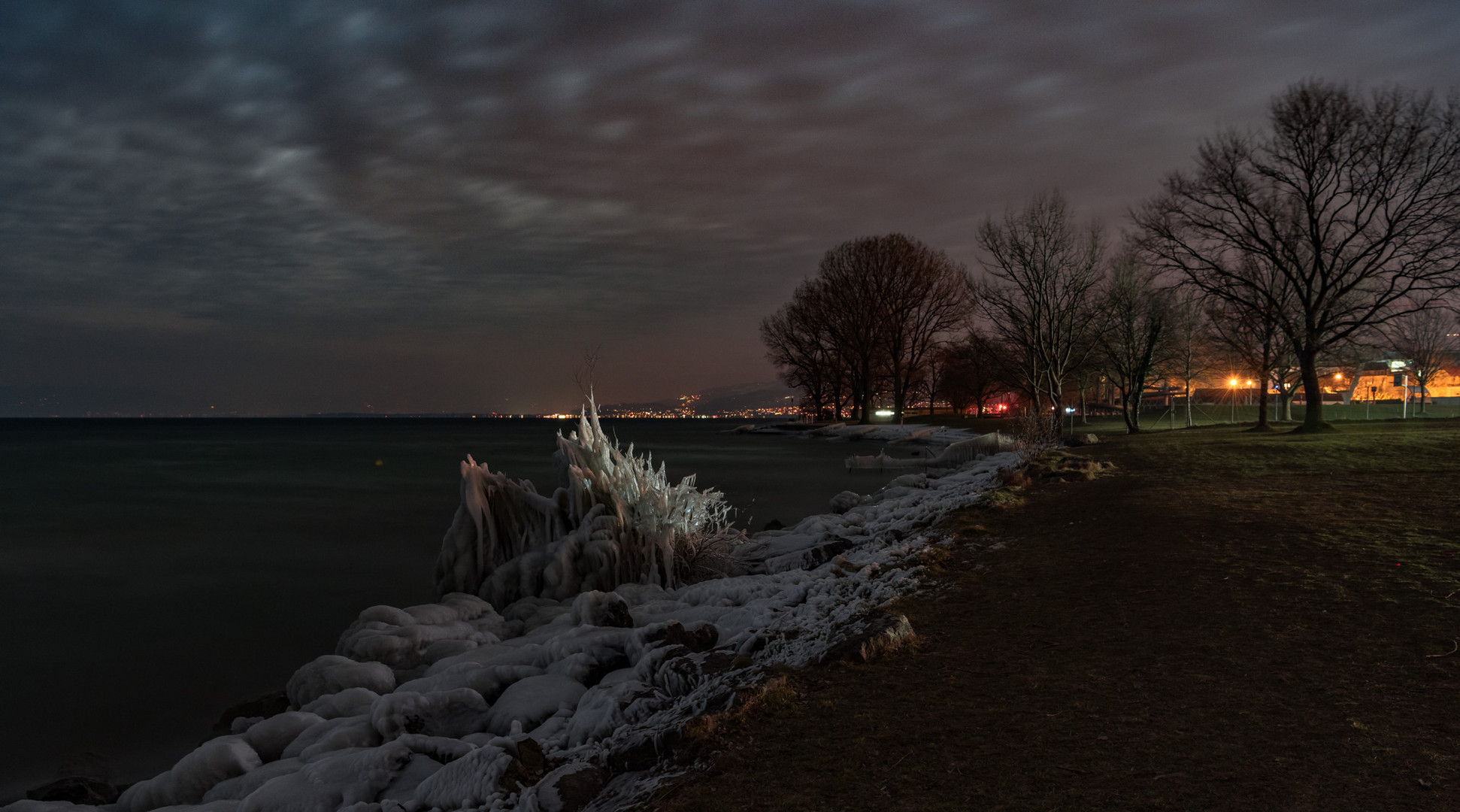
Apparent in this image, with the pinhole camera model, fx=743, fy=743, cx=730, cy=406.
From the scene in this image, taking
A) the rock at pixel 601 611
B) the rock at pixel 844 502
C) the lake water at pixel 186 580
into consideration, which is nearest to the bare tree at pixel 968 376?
the lake water at pixel 186 580

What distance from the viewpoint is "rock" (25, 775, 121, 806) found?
17.2 feet

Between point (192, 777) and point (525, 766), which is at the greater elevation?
point (525, 766)

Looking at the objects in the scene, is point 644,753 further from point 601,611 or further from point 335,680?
point 335,680

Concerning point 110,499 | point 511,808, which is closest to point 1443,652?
point 511,808

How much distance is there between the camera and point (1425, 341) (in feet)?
145

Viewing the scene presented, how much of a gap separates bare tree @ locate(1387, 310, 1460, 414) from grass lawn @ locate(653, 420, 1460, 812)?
153 feet

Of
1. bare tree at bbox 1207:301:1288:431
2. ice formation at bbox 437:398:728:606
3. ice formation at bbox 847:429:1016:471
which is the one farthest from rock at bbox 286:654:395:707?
bare tree at bbox 1207:301:1288:431

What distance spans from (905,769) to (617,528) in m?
6.68

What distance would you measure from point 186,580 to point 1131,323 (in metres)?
35.3

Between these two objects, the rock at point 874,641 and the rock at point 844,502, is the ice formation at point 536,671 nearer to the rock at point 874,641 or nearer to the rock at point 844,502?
the rock at point 874,641

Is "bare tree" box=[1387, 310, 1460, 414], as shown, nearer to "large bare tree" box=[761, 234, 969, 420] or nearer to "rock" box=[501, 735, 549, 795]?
"large bare tree" box=[761, 234, 969, 420]

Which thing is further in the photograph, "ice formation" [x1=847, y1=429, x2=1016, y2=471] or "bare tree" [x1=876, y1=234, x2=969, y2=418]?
"bare tree" [x1=876, y1=234, x2=969, y2=418]

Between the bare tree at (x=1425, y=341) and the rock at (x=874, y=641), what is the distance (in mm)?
50979

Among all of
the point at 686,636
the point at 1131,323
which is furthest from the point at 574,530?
the point at 1131,323
